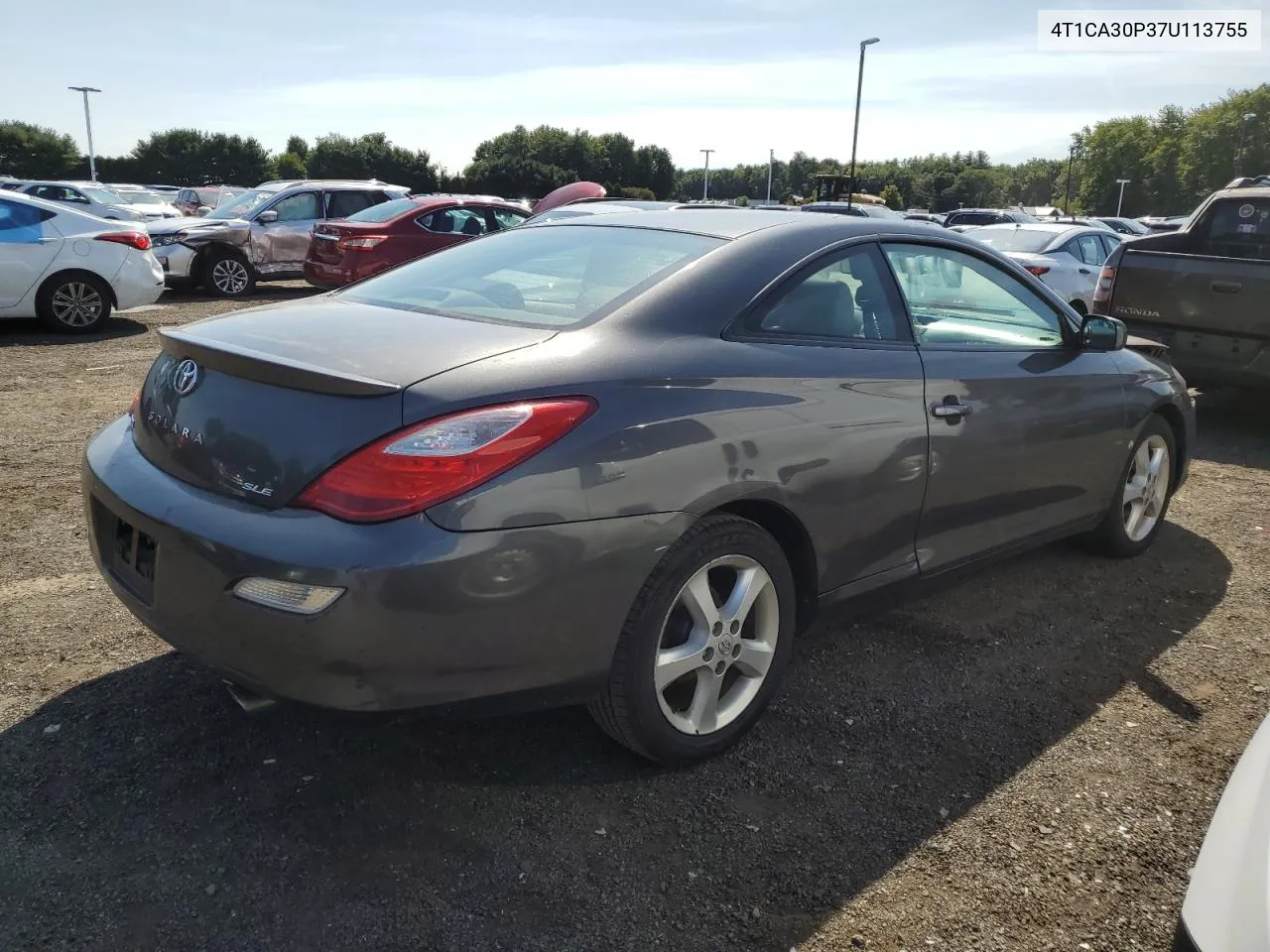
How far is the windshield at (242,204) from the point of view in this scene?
14727 mm

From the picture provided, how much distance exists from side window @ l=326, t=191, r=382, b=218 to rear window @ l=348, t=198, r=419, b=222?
147cm

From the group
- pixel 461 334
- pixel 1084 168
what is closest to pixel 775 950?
pixel 461 334

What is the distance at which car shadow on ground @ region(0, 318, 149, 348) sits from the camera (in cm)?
966

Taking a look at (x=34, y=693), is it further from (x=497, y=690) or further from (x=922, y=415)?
(x=922, y=415)

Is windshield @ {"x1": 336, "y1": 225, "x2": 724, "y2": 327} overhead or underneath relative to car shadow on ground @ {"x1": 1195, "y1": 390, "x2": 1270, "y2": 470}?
overhead

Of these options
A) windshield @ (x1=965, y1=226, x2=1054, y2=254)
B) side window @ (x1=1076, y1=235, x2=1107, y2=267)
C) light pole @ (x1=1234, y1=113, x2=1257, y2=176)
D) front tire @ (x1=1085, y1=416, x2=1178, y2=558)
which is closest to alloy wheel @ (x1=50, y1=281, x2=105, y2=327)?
windshield @ (x1=965, y1=226, x2=1054, y2=254)

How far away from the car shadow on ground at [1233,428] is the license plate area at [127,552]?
571 centimetres

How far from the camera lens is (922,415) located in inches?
126

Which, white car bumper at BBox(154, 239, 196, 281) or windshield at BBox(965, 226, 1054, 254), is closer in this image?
windshield at BBox(965, 226, 1054, 254)

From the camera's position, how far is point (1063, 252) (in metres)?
11.1

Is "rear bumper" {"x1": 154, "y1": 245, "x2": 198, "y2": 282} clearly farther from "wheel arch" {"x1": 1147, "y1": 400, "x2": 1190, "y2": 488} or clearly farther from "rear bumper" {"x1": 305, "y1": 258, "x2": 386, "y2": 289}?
"wheel arch" {"x1": 1147, "y1": 400, "x2": 1190, "y2": 488}

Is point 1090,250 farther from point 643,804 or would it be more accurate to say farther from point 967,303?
point 643,804

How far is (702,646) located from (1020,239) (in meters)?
10.2

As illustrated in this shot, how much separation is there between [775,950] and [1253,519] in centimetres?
443
